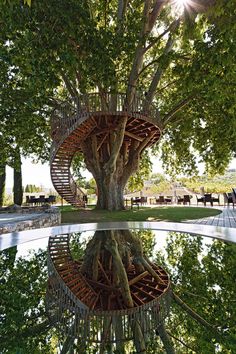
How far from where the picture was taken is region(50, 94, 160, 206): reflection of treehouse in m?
11.0

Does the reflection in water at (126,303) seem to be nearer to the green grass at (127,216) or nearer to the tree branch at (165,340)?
the tree branch at (165,340)

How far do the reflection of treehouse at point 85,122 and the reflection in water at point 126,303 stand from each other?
8.07m

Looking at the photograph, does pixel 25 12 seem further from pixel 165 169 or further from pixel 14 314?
pixel 165 169

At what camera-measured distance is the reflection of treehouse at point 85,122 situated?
11000mm

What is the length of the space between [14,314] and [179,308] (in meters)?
1.21

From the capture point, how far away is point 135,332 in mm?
1598

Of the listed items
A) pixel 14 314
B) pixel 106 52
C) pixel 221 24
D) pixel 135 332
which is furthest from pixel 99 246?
pixel 106 52

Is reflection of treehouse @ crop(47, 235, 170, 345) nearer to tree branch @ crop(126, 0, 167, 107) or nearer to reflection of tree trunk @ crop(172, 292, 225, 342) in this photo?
reflection of tree trunk @ crop(172, 292, 225, 342)

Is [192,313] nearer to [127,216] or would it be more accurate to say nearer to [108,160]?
[127,216]

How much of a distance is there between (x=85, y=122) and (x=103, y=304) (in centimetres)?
961

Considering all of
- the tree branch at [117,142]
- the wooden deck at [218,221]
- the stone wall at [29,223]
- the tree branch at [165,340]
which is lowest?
the wooden deck at [218,221]

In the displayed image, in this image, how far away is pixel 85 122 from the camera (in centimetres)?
1099

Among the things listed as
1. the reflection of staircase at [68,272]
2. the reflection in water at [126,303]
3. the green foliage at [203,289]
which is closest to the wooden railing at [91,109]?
the reflection of staircase at [68,272]

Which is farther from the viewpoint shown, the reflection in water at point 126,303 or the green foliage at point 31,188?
the green foliage at point 31,188
